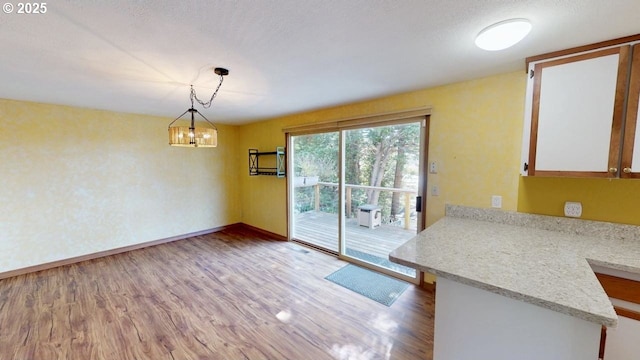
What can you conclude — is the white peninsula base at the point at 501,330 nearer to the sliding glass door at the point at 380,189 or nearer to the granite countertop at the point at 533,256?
the granite countertop at the point at 533,256

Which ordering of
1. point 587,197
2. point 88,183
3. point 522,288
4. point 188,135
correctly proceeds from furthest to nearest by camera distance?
point 88,183, point 188,135, point 587,197, point 522,288

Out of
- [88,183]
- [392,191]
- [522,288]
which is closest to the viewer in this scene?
[522,288]

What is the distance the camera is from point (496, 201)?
7.27 ft

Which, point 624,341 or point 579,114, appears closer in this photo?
point 624,341

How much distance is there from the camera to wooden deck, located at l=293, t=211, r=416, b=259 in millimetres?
3822

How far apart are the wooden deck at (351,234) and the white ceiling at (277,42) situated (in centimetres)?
233

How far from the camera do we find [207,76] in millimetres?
2182

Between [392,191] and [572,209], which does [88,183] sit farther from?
[572,209]

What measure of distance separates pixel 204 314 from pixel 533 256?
2.63 metres

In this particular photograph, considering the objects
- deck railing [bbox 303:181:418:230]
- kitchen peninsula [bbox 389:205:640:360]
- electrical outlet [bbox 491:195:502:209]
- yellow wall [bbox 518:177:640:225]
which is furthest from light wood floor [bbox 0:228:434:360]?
yellow wall [bbox 518:177:640:225]

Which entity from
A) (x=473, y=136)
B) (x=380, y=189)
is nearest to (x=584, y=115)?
(x=473, y=136)

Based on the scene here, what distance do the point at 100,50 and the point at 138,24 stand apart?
579 millimetres

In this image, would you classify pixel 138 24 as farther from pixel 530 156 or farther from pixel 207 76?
pixel 530 156

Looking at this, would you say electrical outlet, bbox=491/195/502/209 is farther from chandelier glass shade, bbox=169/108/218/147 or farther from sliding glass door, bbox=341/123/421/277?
chandelier glass shade, bbox=169/108/218/147
